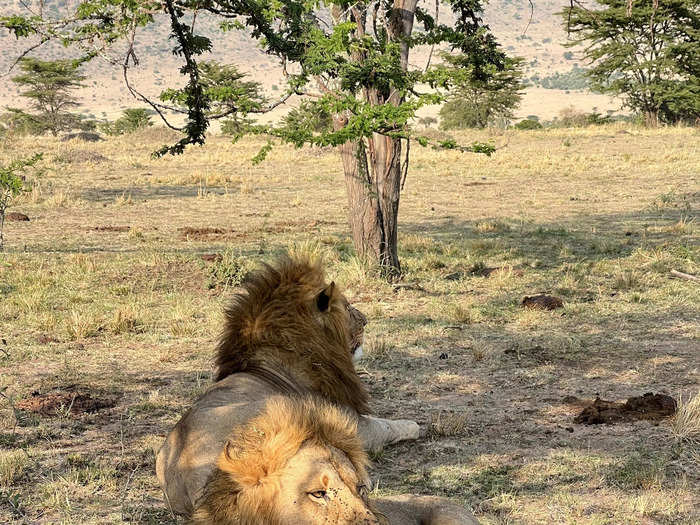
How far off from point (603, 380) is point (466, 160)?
21.1m

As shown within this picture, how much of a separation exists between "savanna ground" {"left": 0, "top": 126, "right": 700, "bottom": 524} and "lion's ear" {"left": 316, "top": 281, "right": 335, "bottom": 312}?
1165 mm

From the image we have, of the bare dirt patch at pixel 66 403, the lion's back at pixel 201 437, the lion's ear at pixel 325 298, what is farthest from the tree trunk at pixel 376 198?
the lion's back at pixel 201 437

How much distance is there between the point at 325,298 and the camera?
4.22 metres

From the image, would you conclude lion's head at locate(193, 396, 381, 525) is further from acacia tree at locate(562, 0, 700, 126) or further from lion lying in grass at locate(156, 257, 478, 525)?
acacia tree at locate(562, 0, 700, 126)

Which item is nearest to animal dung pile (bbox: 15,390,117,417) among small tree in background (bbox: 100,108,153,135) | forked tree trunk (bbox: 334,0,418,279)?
forked tree trunk (bbox: 334,0,418,279)

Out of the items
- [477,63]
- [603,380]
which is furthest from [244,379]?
[477,63]

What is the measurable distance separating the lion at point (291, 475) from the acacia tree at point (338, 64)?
3182mm

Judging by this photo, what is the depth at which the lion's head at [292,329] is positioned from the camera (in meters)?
4.18

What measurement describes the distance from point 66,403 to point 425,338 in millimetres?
3406

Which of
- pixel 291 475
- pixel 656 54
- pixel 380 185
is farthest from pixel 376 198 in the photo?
pixel 656 54

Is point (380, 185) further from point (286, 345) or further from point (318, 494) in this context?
point (318, 494)

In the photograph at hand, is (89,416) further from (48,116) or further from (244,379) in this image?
(48,116)

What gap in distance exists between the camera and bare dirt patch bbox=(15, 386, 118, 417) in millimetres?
5867

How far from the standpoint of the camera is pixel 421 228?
1530 centimetres
